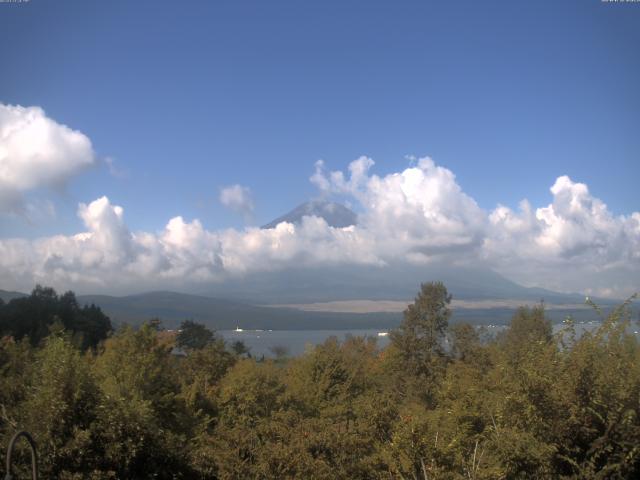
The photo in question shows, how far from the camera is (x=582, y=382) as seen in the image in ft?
31.6

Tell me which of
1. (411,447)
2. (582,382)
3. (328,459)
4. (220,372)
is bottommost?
(220,372)

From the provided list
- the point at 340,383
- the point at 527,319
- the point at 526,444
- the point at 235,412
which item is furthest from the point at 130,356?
the point at 527,319

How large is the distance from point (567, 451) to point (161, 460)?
829cm

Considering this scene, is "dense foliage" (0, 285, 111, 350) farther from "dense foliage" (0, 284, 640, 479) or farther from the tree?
"dense foliage" (0, 284, 640, 479)

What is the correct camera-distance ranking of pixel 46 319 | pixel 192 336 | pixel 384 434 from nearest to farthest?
pixel 384 434 → pixel 46 319 → pixel 192 336

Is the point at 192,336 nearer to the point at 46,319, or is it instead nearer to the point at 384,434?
the point at 46,319

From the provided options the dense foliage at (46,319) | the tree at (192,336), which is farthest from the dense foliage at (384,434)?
the tree at (192,336)

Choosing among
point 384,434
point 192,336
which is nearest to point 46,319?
point 192,336

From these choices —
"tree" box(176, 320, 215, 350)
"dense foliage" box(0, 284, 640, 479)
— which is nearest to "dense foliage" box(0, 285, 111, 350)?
"tree" box(176, 320, 215, 350)

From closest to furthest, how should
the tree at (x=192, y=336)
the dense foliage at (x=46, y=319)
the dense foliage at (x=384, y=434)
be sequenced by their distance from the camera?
the dense foliage at (x=384, y=434), the dense foliage at (x=46, y=319), the tree at (x=192, y=336)

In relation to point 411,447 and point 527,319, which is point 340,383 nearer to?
point 411,447

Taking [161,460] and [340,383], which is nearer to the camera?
[161,460]

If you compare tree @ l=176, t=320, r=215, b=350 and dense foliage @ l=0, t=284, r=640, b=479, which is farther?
tree @ l=176, t=320, r=215, b=350

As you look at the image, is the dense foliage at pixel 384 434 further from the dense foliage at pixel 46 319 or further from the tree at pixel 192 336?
the tree at pixel 192 336
